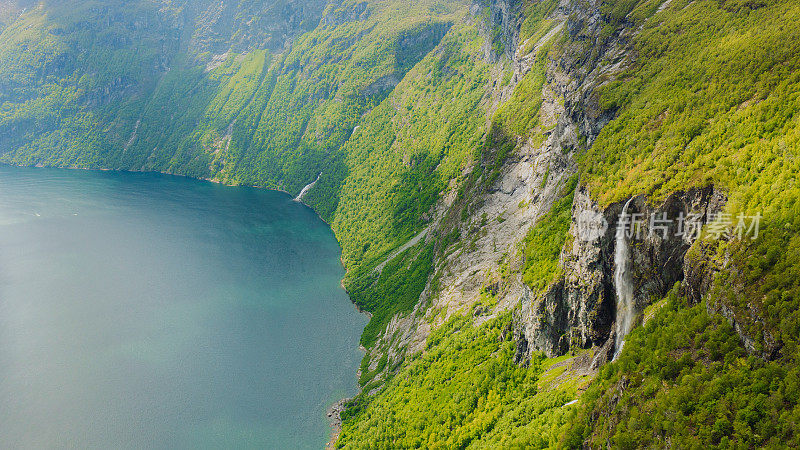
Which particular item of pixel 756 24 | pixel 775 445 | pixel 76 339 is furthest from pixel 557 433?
pixel 76 339

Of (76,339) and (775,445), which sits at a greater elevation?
(76,339)

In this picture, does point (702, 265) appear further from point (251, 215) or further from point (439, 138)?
point (251, 215)

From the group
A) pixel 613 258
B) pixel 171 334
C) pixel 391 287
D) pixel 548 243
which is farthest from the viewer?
pixel 391 287

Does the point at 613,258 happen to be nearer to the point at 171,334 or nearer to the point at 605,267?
the point at 605,267

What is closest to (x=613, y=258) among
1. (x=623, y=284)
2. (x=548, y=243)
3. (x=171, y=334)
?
(x=623, y=284)

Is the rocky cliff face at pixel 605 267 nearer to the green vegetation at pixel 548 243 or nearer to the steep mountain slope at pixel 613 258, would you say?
the steep mountain slope at pixel 613 258

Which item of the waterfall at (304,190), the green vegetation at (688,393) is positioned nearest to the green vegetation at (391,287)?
the green vegetation at (688,393)
